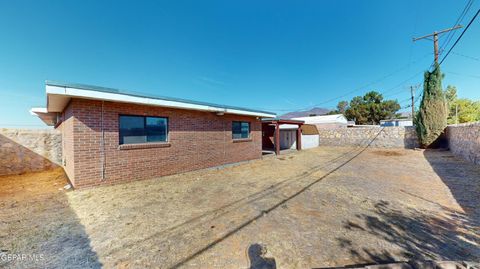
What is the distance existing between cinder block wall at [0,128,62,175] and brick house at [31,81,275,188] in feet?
6.35

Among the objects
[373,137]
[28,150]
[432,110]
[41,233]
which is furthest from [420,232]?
[373,137]

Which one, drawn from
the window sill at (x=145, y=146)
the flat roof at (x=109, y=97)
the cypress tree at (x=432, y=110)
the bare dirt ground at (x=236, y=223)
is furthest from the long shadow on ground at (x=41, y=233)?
the cypress tree at (x=432, y=110)

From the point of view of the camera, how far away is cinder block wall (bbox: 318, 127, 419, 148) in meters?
15.3

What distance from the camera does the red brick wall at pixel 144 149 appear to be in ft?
16.5

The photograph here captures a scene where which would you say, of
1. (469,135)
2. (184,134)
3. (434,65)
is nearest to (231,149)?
(184,134)

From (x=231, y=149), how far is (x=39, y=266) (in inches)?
292

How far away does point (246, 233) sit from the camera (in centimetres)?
301

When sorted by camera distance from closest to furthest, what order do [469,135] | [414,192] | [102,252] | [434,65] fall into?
[102,252]
[414,192]
[469,135]
[434,65]

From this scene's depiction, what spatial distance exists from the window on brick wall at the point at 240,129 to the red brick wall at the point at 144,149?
0.34 meters

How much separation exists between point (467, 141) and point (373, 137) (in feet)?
28.5

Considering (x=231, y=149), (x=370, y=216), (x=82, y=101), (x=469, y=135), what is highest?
(x=82, y=101)

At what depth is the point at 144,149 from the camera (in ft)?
20.1

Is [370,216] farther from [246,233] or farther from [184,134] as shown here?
[184,134]

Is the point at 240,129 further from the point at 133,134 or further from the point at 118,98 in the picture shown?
the point at 118,98
